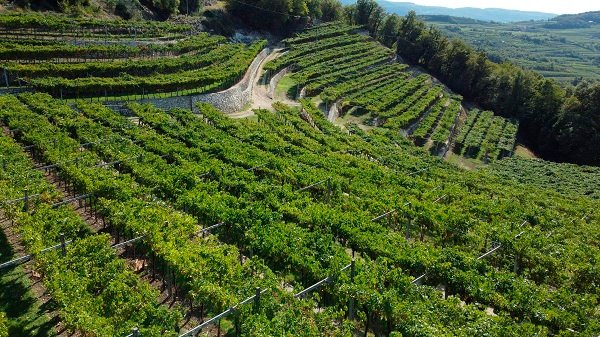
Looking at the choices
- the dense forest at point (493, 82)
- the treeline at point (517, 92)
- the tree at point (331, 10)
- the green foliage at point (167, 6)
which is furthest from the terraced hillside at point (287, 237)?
the tree at point (331, 10)

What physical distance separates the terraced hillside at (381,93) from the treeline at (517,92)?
25.4 feet

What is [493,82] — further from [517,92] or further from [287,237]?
[287,237]

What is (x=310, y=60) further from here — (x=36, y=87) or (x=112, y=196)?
(x=112, y=196)

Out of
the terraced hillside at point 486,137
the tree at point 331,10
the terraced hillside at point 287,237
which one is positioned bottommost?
→ the terraced hillside at point 486,137

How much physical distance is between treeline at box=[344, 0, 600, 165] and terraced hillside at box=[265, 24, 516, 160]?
773cm

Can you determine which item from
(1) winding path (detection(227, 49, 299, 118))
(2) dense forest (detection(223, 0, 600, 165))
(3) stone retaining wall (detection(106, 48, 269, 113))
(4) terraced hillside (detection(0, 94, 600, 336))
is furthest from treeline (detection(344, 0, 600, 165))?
(3) stone retaining wall (detection(106, 48, 269, 113))

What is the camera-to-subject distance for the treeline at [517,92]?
85.9m

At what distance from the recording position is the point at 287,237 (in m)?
24.6

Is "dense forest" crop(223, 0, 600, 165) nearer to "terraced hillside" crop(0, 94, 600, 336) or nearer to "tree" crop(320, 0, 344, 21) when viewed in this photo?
"tree" crop(320, 0, 344, 21)

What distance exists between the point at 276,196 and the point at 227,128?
828 inches

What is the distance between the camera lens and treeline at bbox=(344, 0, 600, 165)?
8588 cm

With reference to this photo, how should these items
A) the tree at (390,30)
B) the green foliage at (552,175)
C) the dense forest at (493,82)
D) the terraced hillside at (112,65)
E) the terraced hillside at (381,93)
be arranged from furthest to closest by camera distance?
the tree at (390,30)
the dense forest at (493,82)
the terraced hillside at (381,93)
the green foliage at (552,175)
the terraced hillside at (112,65)

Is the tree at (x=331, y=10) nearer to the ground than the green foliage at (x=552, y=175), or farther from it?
farther from it

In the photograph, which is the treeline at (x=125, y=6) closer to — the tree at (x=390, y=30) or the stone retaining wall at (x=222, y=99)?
the stone retaining wall at (x=222, y=99)
